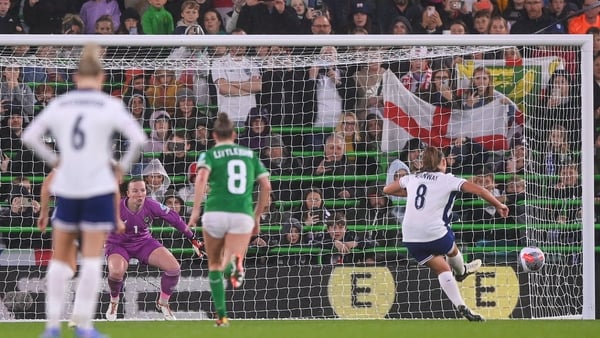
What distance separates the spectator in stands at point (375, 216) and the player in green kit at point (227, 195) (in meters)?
4.54

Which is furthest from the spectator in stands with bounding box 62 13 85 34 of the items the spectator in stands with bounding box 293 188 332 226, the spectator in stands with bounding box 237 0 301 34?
the spectator in stands with bounding box 293 188 332 226

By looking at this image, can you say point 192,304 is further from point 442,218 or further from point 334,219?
point 442,218

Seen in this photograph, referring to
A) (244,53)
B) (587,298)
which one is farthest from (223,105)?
(587,298)

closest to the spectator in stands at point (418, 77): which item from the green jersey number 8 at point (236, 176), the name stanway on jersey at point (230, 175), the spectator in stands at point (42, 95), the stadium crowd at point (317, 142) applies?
the stadium crowd at point (317, 142)

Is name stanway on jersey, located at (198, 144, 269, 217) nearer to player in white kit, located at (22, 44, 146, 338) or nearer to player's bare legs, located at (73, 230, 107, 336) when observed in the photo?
player in white kit, located at (22, 44, 146, 338)

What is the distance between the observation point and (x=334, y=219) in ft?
53.8

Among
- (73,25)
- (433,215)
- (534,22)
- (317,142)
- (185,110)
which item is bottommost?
(433,215)

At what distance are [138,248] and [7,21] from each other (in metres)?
4.18

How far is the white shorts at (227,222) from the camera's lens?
11.8 m

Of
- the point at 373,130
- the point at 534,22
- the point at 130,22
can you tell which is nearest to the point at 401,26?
the point at 373,130

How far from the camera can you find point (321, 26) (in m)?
17.1

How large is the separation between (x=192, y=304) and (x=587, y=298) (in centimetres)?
484

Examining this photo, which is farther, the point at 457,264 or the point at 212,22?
the point at 212,22

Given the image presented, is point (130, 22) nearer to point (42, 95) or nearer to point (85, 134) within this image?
point (42, 95)
